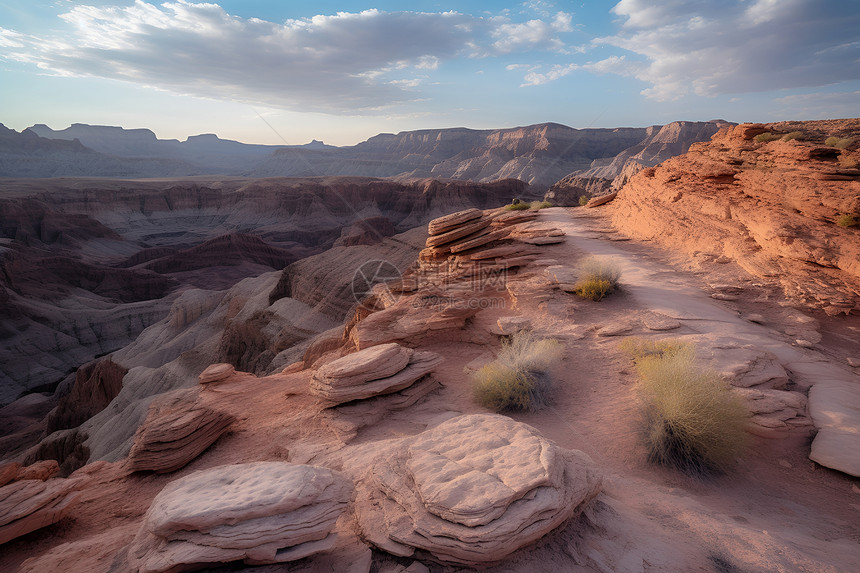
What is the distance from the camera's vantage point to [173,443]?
590 centimetres

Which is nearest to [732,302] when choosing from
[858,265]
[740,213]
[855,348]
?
[855,348]

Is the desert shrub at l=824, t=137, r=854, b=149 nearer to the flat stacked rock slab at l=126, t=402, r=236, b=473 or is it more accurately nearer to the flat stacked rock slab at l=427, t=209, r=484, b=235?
the flat stacked rock slab at l=427, t=209, r=484, b=235

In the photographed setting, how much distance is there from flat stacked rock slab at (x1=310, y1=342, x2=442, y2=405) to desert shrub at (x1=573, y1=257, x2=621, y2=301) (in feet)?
12.4

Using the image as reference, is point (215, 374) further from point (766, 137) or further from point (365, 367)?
point (766, 137)

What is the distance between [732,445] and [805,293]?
528 centimetres

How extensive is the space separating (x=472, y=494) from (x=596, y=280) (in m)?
→ 6.51

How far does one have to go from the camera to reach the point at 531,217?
1598cm

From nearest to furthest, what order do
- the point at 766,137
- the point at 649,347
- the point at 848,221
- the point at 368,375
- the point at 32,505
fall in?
the point at 32,505, the point at 368,375, the point at 649,347, the point at 848,221, the point at 766,137

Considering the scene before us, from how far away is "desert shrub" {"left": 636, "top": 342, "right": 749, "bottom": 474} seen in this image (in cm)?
442

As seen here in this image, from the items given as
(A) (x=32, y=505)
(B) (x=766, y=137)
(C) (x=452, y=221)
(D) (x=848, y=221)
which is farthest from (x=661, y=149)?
(A) (x=32, y=505)

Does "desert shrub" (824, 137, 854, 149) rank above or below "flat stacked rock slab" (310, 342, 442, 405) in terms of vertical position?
above

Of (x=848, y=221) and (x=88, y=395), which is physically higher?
(x=848, y=221)
